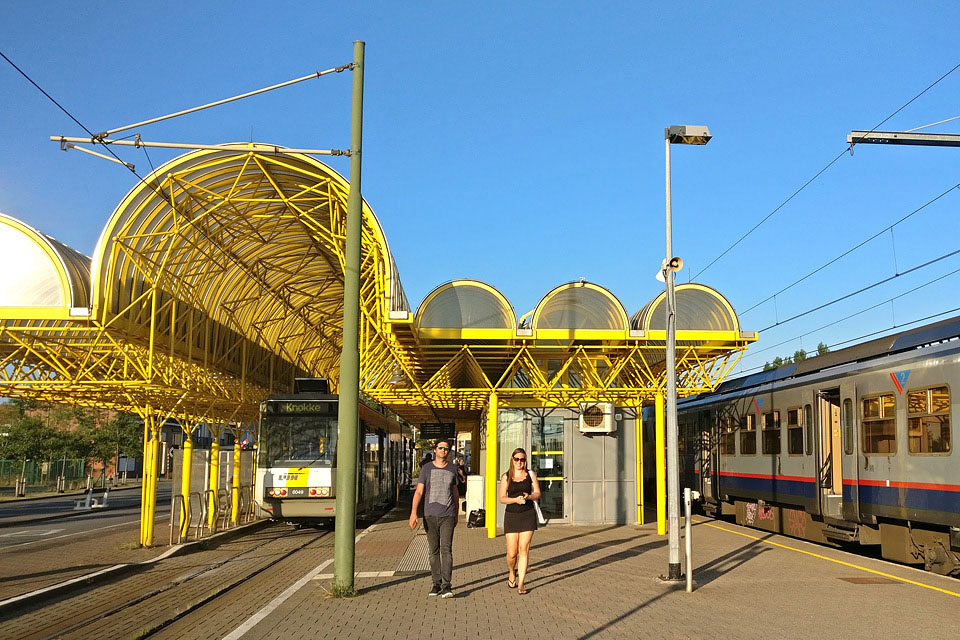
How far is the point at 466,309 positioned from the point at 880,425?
8.03 metres

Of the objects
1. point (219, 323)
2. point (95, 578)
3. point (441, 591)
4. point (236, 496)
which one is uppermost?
point (219, 323)

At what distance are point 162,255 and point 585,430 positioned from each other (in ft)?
34.2

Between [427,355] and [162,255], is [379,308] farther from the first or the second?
[162,255]

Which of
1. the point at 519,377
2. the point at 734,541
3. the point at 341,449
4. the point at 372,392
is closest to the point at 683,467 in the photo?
the point at 519,377

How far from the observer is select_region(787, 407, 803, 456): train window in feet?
60.8

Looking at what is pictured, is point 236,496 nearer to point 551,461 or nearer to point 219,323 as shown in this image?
point 219,323

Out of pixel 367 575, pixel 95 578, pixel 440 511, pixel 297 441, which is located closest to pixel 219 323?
pixel 297 441

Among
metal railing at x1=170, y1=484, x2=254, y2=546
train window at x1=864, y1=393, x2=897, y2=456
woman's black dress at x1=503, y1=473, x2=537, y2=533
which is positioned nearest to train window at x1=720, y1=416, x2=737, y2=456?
train window at x1=864, y1=393, x2=897, y2=456

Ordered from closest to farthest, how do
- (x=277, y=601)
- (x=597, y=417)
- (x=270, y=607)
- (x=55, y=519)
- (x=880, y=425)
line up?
(x=270, y=607) < (x=277, y=601) < (x=880, y=425) < (x=597, y=417) < (x=55, y=519)

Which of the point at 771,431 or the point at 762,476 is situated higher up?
the point at 771,431

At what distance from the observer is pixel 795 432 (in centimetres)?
1886

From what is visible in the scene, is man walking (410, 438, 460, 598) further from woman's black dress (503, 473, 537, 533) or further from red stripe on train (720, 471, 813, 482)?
red stripe on train (720, 471, 813, 482)

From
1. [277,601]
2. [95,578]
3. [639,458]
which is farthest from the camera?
[639,458]

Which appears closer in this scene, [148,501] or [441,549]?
[441,549]
